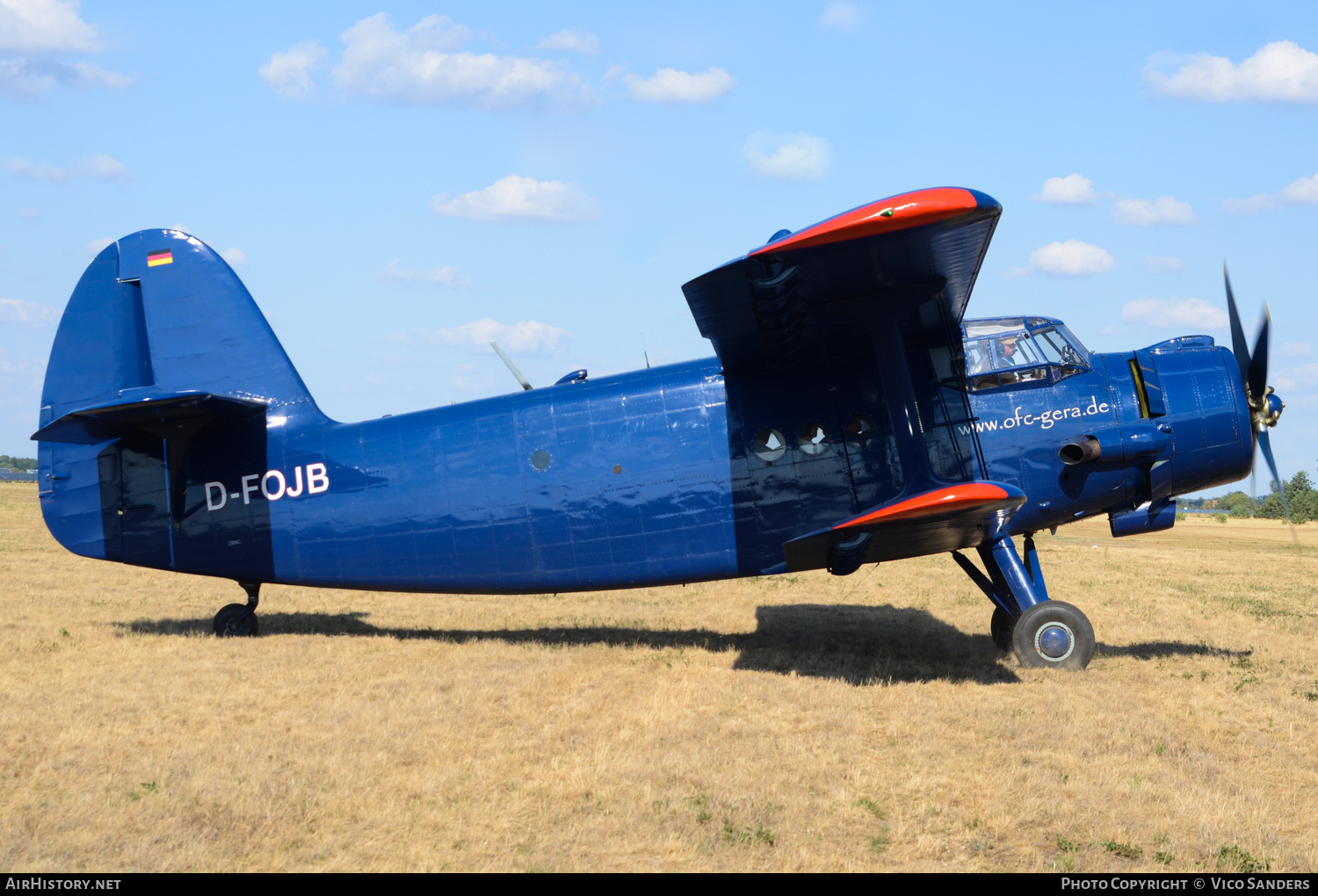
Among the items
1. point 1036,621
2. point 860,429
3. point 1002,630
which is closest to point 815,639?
point 1002,630

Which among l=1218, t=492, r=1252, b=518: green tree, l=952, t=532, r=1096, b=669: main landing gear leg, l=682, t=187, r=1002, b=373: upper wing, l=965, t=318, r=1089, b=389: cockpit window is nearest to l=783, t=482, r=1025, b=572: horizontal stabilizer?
l=952, t=532, r=1096, b=669: main landing gear leg

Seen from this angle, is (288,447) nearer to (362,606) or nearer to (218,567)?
(218,567)

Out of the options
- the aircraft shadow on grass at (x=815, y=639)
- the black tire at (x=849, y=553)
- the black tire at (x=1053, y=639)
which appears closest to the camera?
the black tire at (x=849, y=553)

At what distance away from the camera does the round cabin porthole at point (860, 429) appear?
9.95m

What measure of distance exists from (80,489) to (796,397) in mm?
8608

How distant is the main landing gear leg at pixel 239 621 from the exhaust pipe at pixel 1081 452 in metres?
9.45

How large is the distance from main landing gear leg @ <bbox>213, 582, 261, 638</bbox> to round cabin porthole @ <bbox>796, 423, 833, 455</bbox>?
6900mm

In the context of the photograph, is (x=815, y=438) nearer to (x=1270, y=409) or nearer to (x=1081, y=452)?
(x=1081, y=452)

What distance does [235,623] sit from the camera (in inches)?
465

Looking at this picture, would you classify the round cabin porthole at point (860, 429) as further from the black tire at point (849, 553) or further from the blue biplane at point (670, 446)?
the black tire at point (849, 553)

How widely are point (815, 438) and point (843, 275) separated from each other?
6.79 ft

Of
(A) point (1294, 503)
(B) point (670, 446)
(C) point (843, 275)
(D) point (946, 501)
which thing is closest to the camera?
(D) point (946, 501)

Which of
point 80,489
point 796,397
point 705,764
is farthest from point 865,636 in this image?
point 80,489

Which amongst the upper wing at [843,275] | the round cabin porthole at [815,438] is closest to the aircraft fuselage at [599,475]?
the round cabin porthole at [815,438]
